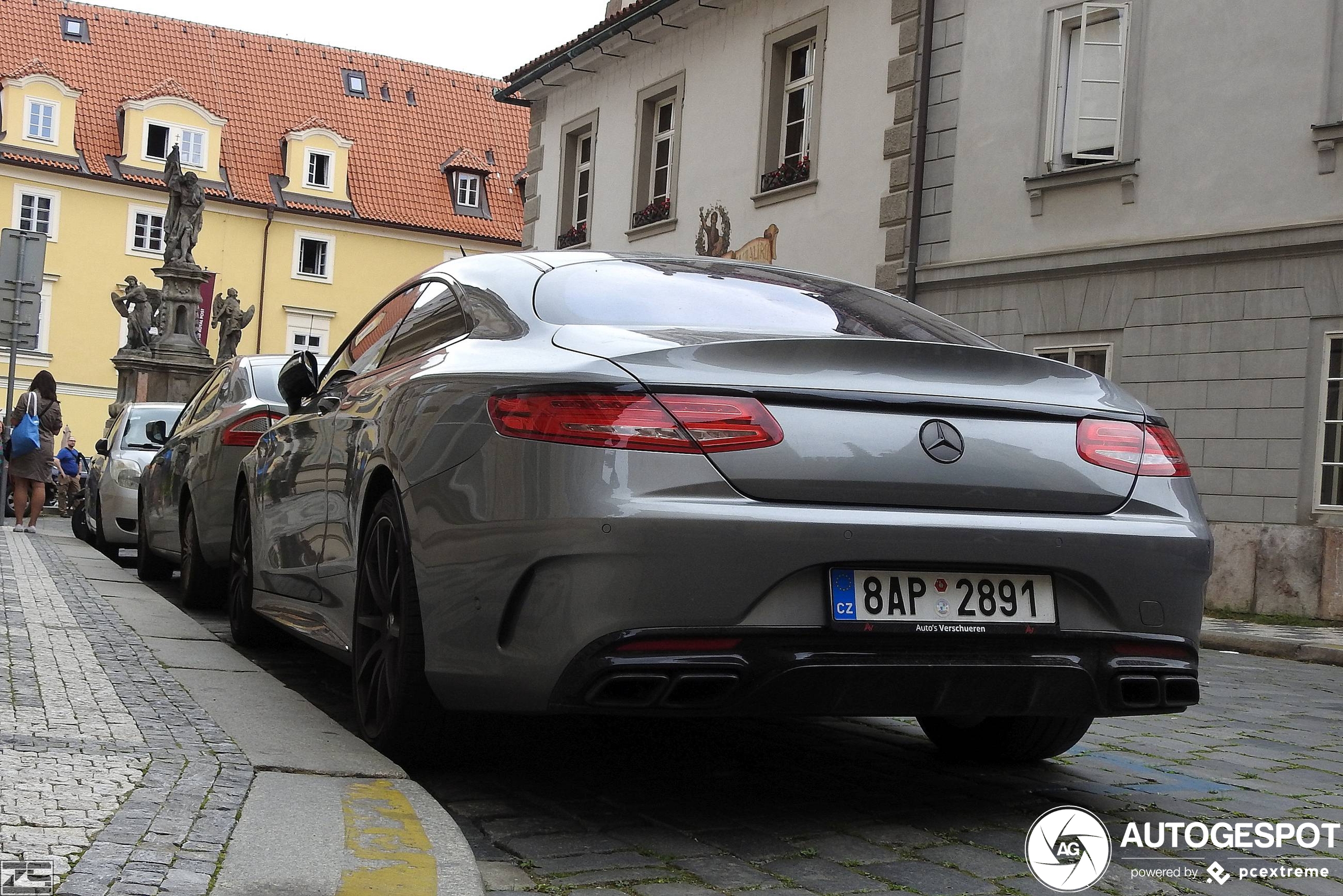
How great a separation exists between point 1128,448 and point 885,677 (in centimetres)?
91

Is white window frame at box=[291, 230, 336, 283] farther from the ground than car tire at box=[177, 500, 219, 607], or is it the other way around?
white window frame at box=[291, 230, 336, 283]

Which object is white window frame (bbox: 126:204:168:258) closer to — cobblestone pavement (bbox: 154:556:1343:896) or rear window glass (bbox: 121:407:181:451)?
rear window glass (bbox: 121:407:181:451)

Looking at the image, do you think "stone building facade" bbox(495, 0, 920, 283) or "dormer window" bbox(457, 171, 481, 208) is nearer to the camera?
"stone building facade" bbox(495, 0, 920, 283)

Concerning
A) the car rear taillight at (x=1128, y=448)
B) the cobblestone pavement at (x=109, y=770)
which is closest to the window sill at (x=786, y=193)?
the cobblestone pavement at (x=109, y=770)

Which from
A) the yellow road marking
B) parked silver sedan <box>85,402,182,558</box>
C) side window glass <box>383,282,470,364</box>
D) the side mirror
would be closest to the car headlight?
parked silver sedan <box>85,402,182,558</box>

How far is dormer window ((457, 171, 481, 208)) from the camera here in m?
60.5

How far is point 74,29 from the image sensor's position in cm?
5656

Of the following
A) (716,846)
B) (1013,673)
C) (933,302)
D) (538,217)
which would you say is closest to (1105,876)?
(1013,673)

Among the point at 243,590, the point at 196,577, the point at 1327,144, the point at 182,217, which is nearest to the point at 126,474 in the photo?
the point at 196,577

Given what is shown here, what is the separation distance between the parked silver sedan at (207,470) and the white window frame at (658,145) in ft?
42.5

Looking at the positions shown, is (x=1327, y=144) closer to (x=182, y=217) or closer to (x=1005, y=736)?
(x=1005, y=736)

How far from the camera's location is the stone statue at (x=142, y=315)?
28.3 metres

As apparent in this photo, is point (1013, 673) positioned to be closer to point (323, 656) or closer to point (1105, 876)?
point (1105, 876)

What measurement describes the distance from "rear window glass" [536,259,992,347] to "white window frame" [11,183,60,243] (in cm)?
5075
